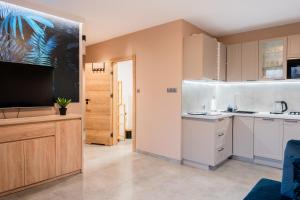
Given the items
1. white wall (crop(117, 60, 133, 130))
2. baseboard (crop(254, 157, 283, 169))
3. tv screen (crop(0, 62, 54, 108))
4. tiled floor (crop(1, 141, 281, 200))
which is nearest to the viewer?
Answer: tiled floor (crop(1, 141, 281, 200))

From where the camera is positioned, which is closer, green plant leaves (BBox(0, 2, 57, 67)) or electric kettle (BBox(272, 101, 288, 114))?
green plant leaves (BBox(0, 2, 57, 67))

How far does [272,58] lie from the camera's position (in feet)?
12.6

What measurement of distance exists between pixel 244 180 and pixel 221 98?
2072 millimetres

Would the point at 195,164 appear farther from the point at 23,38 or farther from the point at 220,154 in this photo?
the point at 23,38

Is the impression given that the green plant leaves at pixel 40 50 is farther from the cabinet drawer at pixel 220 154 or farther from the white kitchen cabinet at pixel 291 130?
the white kitchen cabinet at pixel 291 130

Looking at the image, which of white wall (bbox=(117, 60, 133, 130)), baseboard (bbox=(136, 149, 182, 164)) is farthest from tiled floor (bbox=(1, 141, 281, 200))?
white wall (bbox=(117, 60, 133, 130))

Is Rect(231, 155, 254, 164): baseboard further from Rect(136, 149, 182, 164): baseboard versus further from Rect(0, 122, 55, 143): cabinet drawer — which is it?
Rect(0, 122, 55, 143): cabinet drawer

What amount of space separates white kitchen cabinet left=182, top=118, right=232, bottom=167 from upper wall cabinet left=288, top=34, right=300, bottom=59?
1523 mm

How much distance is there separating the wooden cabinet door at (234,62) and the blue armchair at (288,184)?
2.74 meters

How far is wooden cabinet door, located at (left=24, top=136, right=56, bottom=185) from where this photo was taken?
8.63 feet

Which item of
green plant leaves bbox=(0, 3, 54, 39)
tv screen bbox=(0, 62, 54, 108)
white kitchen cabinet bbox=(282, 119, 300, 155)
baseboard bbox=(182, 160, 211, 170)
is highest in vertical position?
green plant leaves bbox=(0, 3, 54, 39)

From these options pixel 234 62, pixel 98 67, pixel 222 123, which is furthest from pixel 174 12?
pixel 98 67

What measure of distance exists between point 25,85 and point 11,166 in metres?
1.05

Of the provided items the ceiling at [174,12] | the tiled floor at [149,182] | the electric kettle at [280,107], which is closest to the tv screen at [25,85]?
the ceiling at [174,12]
